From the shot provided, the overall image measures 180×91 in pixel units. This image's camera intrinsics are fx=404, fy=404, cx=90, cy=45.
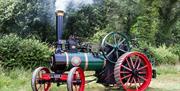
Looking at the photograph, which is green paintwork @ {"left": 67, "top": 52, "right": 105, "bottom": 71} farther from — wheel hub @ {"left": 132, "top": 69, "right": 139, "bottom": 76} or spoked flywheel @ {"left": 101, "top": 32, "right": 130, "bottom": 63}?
wheel hub @ {"left": 132, "top": 69, "right": 139, "bottom": 76}

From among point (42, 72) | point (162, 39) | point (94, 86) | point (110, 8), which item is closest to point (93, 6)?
point (110, 8)

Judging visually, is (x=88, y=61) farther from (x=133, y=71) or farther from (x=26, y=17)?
(x=26, y=17)

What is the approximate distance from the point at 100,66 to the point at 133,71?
0.84 metres

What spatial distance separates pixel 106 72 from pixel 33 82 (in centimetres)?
210

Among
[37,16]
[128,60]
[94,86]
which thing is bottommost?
[94,86]

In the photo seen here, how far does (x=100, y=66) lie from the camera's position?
398 inches

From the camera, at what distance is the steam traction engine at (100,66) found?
9.20 meters

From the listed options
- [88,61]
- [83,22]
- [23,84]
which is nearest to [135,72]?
[88,61]

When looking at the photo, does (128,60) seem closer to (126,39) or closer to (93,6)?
(126,39)

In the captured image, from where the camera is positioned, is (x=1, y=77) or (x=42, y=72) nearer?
(x=42, y=72)

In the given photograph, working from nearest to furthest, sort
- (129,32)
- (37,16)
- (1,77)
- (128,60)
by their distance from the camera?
(128,60) → (1,77) → (37,16) → (129,32)

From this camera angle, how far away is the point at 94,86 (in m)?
11.3

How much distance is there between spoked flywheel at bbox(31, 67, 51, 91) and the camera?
8.94 m

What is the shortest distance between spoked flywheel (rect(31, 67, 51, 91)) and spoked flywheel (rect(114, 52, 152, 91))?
1.70 m
